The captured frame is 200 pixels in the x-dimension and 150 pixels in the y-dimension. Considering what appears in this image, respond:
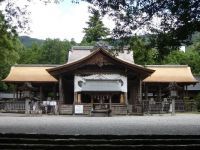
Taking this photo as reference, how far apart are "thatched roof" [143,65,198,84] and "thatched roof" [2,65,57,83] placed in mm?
9032

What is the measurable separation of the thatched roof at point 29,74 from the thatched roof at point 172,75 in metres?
9.03

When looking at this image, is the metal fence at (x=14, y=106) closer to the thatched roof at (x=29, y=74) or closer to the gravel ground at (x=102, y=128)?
the thatched roof at (x=29, y=74)

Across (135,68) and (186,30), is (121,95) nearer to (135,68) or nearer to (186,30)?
(135,68)

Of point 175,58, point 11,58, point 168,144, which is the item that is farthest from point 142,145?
point 175,58

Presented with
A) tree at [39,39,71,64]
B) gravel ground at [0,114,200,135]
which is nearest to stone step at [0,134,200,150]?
gravel ground at [0,114,200,135]

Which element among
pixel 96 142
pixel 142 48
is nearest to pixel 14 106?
pixel 142 48

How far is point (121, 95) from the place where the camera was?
116ft

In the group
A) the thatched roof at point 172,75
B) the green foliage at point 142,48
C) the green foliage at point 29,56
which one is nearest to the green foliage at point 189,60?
the thatched roof at point 172,75

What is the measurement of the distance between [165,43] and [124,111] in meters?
21.0

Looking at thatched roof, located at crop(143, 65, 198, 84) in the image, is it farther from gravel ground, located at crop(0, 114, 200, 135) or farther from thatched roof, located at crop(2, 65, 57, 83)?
gravel ground, located at crop(0, 114, 200, 135)

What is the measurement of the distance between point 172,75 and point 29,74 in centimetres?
1324

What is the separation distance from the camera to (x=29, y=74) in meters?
40.5

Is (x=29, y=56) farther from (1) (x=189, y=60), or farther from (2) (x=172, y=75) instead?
(2) (x=172, y=75)

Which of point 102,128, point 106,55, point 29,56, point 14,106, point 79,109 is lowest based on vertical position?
point 102,128
